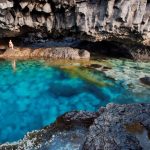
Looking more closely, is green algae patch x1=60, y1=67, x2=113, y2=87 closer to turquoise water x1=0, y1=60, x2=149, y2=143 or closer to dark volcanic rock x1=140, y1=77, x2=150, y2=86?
turquoise water x1=0, y1=60, x2=149, y2=143

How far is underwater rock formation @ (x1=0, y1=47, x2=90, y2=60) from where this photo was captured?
2642 centimetres

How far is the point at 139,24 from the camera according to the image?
23062mm

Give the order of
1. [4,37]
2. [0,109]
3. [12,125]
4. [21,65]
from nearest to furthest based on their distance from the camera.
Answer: [12,125]
[0,109]
[21,65]
[4,37]

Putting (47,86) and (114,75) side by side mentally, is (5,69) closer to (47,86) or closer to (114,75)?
(47,86)

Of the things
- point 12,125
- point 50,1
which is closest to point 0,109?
point 12,125

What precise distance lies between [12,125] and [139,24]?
12.2 m

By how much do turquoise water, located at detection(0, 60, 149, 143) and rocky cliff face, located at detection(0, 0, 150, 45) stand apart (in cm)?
347

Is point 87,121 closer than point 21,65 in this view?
Yes

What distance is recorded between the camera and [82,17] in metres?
23.8

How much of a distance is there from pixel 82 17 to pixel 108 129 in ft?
48.6

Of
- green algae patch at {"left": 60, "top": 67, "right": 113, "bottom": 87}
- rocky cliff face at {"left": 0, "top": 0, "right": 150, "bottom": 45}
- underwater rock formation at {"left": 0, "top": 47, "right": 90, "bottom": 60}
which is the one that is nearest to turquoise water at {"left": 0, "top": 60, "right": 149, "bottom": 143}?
green algae patch at {"left": 60, "top": 67, "right": 113, "bottom": 87}

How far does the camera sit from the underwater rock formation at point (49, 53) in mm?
26422

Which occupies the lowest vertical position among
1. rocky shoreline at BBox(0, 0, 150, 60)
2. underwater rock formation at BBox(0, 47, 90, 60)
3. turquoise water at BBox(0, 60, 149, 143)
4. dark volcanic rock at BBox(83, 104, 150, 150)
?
turquoise water at BBox(0, 60, 149, 143)

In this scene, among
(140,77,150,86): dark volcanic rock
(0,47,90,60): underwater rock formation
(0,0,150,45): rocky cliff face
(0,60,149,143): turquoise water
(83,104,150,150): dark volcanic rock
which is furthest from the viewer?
(0,47,90,60): underwater rock formation
